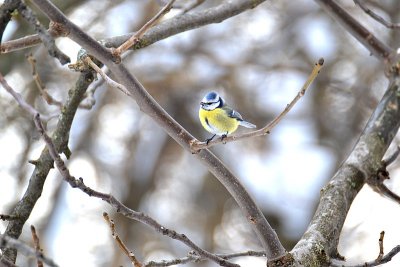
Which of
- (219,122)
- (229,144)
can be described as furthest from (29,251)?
(229,144)

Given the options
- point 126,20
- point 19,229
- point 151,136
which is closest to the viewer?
point 19,229

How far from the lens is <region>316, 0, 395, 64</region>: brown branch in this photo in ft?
7.99

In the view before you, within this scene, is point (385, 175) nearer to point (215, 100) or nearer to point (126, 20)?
point (215, 100)

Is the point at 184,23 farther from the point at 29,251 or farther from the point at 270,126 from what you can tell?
the point at 29,251

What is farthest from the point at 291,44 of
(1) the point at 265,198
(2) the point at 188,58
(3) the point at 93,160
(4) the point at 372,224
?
(3) the point at 93,160

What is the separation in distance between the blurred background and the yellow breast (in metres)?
3.97

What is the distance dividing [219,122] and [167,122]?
1.40 feet

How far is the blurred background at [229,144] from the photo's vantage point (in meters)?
5.93

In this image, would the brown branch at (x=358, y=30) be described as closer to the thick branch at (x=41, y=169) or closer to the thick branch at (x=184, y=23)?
the thick branch at (x=184, y=23)

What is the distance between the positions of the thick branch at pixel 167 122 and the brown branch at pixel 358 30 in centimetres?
115

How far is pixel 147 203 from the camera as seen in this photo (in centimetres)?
651

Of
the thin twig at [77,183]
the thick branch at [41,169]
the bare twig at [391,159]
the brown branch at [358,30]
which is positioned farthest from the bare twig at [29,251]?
the brown branch at [358,30]

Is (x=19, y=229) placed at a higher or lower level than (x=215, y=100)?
lower

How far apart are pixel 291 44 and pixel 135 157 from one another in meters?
2.22
